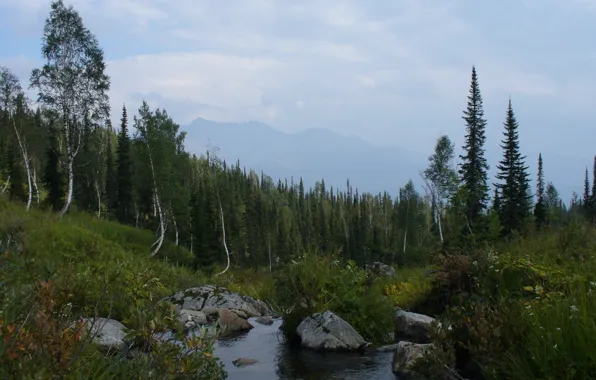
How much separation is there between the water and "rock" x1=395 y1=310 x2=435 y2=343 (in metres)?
1.44

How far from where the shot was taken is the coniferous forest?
4805 millimetres

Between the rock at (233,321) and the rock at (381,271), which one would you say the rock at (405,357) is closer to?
the rock at (233,321)

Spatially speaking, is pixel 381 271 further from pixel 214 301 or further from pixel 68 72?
pixel 68 72

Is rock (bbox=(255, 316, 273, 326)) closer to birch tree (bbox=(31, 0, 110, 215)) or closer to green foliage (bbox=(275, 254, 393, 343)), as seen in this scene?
green foliage (bbox=(275, 254, 393, 343))

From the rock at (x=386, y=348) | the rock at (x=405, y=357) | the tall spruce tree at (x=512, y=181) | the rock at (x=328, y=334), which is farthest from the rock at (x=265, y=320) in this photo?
the tall spruce tree at (x=512, y=181)

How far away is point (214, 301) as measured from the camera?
1447 centimetres

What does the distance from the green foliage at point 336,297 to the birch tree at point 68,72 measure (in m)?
23.6

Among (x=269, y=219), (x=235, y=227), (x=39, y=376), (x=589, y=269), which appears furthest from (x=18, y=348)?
(x=269, y=219)

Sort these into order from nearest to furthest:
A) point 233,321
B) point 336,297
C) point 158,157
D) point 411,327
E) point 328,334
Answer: point 328,334 < point 336,297 < point 411,327 < point 233,321 < point 158,157

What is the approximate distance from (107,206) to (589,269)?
6737 centimetres

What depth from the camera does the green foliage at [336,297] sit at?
35.4ft

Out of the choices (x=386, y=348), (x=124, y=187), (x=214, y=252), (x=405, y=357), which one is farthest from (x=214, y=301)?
(x=124, y=187)

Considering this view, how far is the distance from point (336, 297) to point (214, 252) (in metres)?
39.9

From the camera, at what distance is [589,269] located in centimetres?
803
